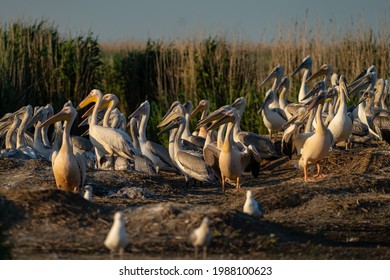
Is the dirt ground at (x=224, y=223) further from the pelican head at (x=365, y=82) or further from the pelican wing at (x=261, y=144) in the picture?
the pelican head at (x=365, y=82)

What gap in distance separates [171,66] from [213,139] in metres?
6.45

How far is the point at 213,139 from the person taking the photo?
584 inches

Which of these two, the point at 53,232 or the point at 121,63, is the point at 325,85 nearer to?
the point at 121,63

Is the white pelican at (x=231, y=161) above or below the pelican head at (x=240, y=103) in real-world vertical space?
below

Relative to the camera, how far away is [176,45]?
21.5 metres

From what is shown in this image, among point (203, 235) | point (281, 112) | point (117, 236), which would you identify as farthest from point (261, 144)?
point (117, 236)

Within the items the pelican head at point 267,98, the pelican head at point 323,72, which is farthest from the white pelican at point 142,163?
the pelican head at point 323,72

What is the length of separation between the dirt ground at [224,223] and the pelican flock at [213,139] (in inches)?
31.5

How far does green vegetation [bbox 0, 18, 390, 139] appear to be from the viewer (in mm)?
19297

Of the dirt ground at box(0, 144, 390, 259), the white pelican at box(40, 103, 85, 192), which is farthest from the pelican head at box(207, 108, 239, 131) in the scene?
the white pelican at box(40, 103, 85, 192)

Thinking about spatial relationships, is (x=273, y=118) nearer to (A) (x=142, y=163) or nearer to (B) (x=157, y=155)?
(B) (x=157, y=155)

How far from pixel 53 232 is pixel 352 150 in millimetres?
Answer: 7161

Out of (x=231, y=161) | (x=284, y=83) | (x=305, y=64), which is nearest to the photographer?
(x=231, y=161)

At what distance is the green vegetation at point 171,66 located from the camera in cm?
1930
